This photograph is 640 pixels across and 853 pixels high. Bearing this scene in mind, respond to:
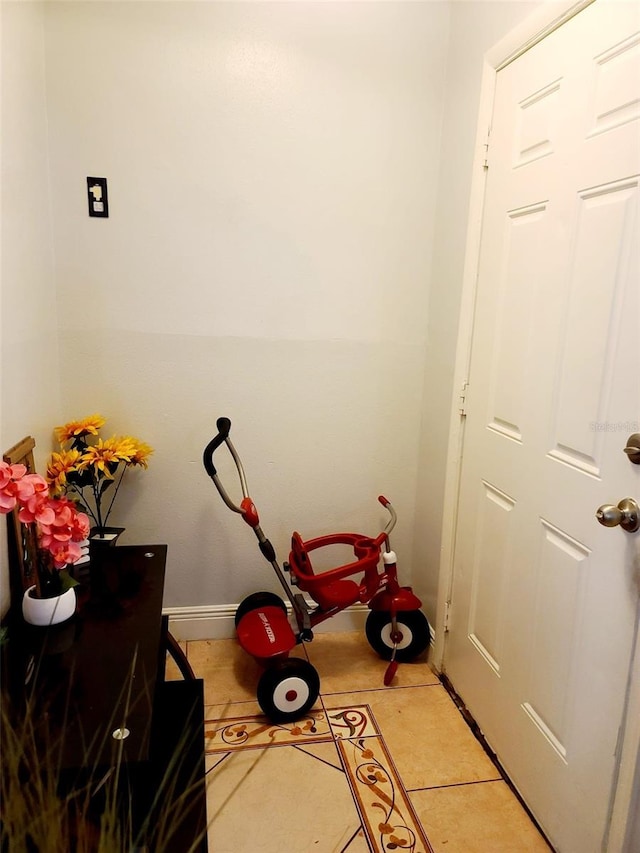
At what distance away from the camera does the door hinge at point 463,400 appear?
2.04m

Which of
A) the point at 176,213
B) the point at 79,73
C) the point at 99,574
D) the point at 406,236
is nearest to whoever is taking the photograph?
the point at 99,574

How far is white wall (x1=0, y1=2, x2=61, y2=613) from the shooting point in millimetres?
1549

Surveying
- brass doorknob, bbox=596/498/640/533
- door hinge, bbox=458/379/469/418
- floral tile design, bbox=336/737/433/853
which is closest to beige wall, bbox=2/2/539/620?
door hinge, bbox=458/379/469/418

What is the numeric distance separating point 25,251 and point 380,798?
189 cm

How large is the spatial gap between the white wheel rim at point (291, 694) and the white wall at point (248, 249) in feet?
1.83

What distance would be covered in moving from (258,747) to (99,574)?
2.42 feet

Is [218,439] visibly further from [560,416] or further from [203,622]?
[560,416]

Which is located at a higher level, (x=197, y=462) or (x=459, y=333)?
(x=459, y=333)

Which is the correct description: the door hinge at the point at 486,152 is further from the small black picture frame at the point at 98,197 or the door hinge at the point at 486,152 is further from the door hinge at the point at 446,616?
the door hinge at the point at 446,616

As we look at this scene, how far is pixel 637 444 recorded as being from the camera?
1.22 metres

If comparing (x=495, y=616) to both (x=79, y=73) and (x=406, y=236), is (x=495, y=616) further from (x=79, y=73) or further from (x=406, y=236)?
(x=79, y=73)

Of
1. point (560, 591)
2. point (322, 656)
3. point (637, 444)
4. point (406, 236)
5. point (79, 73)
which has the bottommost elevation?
point (322, 656)

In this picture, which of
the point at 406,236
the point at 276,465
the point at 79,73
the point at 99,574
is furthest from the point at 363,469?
the point at 79,73

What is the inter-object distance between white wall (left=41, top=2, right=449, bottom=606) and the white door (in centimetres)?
48
